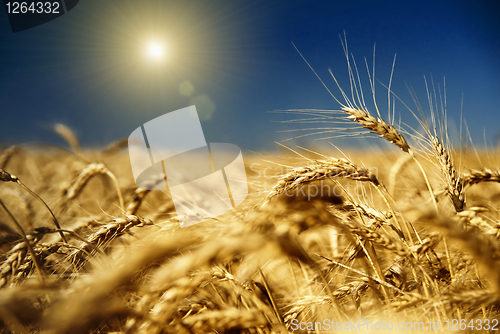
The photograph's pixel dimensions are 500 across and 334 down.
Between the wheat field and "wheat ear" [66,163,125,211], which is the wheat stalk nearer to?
the wheat field

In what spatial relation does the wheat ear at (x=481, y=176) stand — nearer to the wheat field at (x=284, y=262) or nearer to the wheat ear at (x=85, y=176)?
the wheat field at (x=284, y=262)

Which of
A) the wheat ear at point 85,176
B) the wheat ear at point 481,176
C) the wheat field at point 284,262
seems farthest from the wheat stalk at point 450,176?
the wheat ear at point 85,176

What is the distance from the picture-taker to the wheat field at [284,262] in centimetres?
38

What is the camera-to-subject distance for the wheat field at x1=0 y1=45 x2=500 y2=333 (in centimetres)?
38

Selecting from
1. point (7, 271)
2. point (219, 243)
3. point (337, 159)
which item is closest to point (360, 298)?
point (337, 159)

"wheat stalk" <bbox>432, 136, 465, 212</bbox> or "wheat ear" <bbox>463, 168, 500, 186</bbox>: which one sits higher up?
"wheat stalk" <bbox>432, 136, 465, 212</bbox>

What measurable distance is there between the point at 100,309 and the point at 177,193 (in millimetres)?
1306

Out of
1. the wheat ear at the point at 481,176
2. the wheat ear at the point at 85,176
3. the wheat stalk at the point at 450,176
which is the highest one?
the wheat ear at the point at 85,176

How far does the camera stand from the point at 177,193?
62.6 inches

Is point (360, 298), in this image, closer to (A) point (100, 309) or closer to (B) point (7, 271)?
(A) point (100, 309)

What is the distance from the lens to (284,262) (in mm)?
1106

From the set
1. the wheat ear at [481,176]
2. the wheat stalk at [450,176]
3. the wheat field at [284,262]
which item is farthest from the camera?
the wheat ear at [481,176]

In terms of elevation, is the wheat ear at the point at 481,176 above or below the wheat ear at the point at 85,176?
below

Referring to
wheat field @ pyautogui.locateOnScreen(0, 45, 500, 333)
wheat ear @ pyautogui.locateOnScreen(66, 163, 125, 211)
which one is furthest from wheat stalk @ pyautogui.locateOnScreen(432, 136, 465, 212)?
wheat ear @ pyautogui.locateOnScreen(66, 163, 125, 211)
